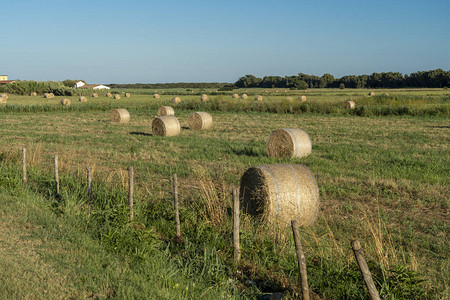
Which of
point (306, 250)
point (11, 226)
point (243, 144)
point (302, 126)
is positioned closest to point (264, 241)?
point (306, 250)

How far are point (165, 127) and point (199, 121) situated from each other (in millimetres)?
4265

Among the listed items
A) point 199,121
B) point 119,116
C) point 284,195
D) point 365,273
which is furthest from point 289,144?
Answer: point 119,116

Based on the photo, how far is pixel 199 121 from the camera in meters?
26.5

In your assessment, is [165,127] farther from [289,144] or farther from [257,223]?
[257,223]

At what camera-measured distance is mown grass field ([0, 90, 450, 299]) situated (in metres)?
5.99

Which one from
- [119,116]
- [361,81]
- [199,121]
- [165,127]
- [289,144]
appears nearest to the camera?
[289,144]

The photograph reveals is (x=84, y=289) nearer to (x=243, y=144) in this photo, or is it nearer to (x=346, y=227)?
(x=346, y=227)

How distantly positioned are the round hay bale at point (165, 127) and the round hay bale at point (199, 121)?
320cm

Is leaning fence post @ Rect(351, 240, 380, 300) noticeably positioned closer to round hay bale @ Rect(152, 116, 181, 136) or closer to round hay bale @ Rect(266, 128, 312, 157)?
round hay bale @ Rect(266, 128, 312, 157)

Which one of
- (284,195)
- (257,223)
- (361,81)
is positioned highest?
(361,81)

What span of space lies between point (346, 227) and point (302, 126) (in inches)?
764

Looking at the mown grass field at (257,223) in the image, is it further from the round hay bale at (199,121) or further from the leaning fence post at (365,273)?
the round hay bale at (199,121)

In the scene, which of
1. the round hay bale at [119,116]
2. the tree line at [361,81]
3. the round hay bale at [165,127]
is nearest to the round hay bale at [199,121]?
the round hay bale at [165,127]

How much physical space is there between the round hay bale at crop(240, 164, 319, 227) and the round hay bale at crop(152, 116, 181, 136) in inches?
564
